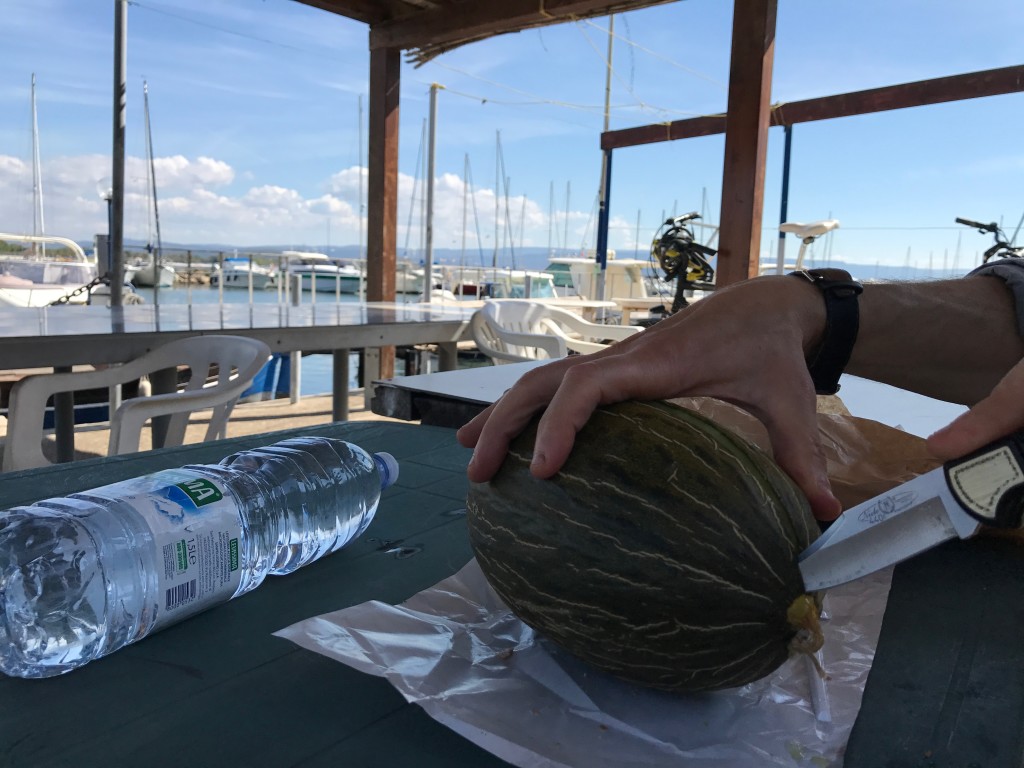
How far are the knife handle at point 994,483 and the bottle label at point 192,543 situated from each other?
0.59m

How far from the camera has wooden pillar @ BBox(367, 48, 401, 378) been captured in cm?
489

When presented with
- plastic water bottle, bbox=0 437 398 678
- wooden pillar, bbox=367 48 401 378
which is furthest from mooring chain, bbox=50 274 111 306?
plastic water bottle, bbox=0 437 398 678

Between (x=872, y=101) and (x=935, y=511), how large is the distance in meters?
5.50

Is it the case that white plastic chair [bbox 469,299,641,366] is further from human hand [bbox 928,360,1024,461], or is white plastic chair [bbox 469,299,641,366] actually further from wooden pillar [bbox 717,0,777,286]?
human hand [bbox 928,360,1024,461]

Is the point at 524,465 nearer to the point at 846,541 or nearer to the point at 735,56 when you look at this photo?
the point at 846,541

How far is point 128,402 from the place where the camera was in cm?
198

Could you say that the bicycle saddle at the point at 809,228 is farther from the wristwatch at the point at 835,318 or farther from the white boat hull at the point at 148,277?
the white boat hull at the point at 148,277

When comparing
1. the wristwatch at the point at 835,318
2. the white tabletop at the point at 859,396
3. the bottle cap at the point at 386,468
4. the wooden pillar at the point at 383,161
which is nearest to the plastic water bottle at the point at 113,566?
the bottle cap at the point at 386,468

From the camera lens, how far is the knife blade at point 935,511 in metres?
0.41

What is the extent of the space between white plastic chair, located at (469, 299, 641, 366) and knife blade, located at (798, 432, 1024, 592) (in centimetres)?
324

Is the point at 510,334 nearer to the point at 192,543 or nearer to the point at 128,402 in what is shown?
the point at 128,402

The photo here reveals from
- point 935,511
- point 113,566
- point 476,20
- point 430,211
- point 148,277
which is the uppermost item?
point 476,20

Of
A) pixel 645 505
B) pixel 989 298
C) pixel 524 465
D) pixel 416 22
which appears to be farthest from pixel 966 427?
pixel 416 22

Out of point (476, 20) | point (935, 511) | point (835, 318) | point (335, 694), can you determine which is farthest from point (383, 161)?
point (935, 511)
